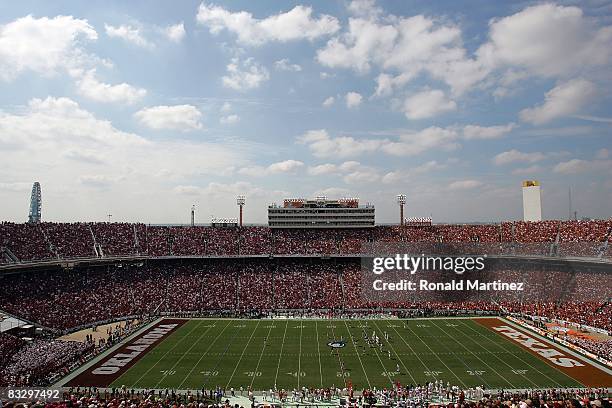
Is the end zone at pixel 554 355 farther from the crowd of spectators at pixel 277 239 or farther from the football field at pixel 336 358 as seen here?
the crowd of spectators at pixel 277 239

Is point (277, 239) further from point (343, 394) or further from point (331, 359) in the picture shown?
point (343, 394)

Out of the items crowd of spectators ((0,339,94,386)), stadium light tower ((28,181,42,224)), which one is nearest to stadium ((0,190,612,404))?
crowd of spectators ((0,339,94,386))

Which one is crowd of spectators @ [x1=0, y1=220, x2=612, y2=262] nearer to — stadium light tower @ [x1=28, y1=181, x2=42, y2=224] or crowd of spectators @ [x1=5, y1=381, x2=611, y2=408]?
crowd of spectators @ [x1=5, y1=381, x2=611, y2=408]

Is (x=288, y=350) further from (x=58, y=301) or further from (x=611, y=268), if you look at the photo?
(x=611, y=268)

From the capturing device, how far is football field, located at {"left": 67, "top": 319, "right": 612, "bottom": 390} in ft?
93.0

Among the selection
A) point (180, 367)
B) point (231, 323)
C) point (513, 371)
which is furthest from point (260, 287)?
point (513, 371)

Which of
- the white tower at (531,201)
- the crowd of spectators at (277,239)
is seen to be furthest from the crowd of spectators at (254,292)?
the white tower at (531,201)

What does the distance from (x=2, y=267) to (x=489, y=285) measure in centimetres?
4665

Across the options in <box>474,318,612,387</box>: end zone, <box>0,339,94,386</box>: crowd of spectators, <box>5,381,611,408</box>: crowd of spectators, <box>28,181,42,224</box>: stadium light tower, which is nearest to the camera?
<box>5,381,611,408</box>: crowd of spectators

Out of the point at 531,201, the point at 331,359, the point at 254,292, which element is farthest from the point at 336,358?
the point at 531,201

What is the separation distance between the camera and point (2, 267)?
3969 centimetres

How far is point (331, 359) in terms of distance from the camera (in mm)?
32438

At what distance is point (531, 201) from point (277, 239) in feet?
137

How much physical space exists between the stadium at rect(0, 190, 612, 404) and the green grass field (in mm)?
172
